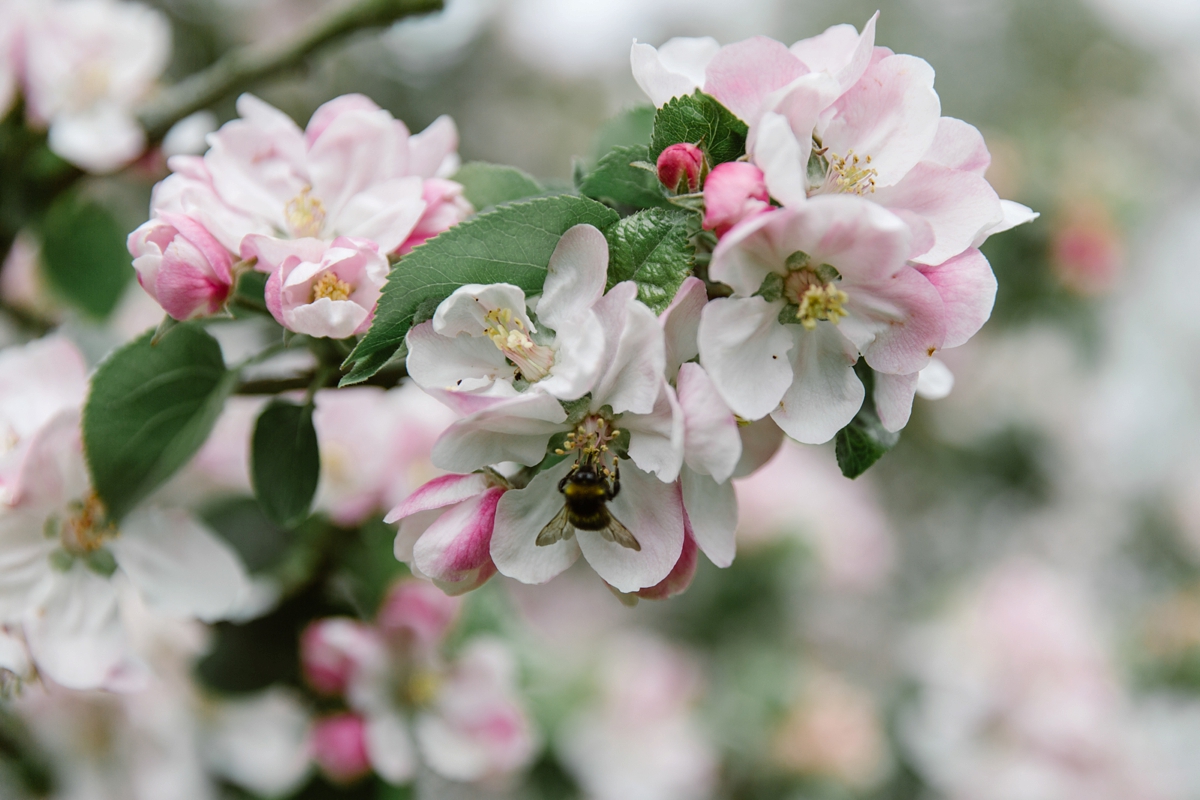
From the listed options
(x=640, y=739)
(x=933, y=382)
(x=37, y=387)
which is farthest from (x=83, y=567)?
(x=640, y=739)

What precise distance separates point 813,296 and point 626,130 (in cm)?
23

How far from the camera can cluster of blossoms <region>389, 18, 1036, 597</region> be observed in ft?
1.39

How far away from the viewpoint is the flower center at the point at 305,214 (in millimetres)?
554

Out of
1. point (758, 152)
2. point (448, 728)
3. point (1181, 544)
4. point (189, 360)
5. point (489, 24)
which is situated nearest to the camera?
point (758, 152)

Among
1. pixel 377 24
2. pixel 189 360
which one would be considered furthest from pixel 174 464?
pixel 377 24

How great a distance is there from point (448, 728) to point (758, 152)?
2.23 ft

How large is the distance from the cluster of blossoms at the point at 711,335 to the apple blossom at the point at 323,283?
41 mm

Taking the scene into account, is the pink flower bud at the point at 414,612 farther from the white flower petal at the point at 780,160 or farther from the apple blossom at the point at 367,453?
the white flower petal at the point at 780,160

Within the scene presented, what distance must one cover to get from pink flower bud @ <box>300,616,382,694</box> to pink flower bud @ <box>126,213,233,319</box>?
0.43 meters

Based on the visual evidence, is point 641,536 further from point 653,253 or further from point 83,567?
point 83,567

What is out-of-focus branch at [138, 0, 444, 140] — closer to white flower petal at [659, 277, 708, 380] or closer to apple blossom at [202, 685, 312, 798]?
white flower petal at [659, 277, 708, 380]

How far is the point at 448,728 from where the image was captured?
0.89 m

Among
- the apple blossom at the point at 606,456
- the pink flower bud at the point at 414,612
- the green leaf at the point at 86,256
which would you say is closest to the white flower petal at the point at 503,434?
the apple blossom at the point at 606,456

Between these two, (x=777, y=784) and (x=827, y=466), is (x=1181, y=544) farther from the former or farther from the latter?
(x=777, y=784)
